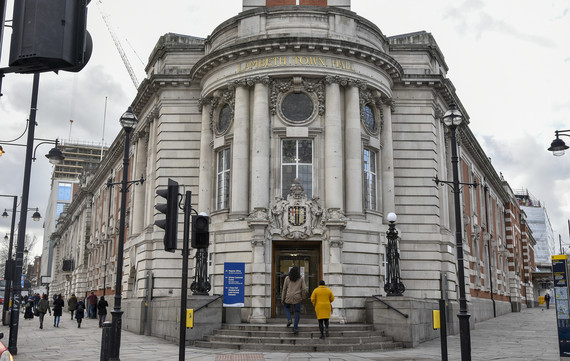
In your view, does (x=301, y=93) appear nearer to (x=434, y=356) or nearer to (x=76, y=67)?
(x=434, y=356)

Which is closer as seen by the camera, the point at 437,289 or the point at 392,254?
the point at 392,254

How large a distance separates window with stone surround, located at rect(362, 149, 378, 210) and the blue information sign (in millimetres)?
6331

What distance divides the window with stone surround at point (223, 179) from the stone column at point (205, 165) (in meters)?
0.37

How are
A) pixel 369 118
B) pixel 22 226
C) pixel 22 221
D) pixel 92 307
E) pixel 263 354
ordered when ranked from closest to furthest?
pixel 22 221
pixel 22 226
pixel 263 354
pixel 369 118
pixel 92 307

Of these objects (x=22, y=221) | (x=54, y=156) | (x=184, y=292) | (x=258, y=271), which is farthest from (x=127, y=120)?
(x=258, y=271)

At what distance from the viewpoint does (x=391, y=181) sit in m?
26.2

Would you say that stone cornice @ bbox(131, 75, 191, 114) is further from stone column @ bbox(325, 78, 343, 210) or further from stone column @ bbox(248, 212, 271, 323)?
stone column @ bbox(248, 212, 271, 323)

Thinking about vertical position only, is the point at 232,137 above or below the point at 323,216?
above

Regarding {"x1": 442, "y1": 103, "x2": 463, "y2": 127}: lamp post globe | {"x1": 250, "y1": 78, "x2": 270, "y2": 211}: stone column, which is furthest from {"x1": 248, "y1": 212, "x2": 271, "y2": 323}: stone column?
{"x1": 442, "y1": 103, "x2": 463, "y2": 127}: lamp post globe

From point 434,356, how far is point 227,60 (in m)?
15.6

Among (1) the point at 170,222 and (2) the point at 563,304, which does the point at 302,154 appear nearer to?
(2) the point at 563,304

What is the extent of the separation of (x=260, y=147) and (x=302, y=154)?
1907 mm

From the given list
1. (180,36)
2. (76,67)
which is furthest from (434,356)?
(180,36)

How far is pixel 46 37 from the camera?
3.48 meters
